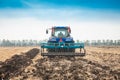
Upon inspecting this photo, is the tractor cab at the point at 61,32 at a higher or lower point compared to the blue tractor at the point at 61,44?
higher

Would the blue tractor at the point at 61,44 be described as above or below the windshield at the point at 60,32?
below

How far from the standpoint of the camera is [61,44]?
1955cm

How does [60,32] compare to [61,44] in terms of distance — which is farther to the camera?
[60,32]

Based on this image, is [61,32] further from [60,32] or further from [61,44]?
[61,44]

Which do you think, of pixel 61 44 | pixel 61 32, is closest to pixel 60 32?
pixel 61 32

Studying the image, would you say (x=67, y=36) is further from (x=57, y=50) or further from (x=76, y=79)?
(x=76, y=79)

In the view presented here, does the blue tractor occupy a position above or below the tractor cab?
below

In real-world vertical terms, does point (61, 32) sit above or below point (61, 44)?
above

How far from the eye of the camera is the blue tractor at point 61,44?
19.0 meters

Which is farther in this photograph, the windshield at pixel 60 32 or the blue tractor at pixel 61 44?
the windshield at pixel 60 32

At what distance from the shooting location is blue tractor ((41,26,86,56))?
62.4ft

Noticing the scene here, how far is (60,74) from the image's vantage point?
12375mm

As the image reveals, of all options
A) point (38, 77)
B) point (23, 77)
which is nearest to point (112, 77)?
point (38, 77)

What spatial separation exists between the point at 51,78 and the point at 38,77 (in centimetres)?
87
